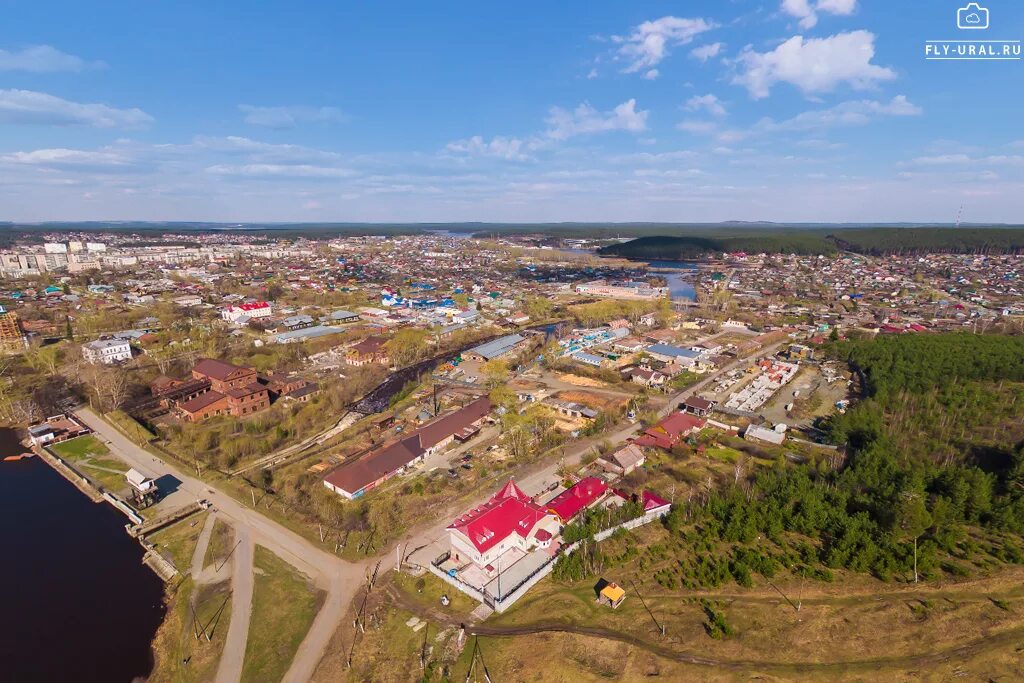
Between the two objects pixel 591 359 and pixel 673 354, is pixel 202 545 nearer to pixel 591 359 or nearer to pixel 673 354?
pixel 591 359

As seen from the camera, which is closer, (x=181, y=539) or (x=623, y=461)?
(x=181, y=539)

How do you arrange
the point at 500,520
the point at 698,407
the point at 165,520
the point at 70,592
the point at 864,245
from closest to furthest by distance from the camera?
the point at 500,520, the point at 70,592, the point at 165,520, the point at 698,407, the point at 864,245

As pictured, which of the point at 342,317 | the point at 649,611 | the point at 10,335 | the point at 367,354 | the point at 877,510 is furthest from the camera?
the point at 342,317

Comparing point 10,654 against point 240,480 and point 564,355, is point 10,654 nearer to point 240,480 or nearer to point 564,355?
point 240,480

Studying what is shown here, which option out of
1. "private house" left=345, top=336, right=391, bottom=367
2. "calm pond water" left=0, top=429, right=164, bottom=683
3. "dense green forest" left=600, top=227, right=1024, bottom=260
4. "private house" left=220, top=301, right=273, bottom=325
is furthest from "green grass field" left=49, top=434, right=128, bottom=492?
"dense green forest" left=600, top=227, right=1024, bottom=260

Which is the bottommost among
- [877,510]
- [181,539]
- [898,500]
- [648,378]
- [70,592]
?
[70,592]

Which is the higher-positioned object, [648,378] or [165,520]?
[648,378]

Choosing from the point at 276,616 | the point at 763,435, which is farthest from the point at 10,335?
the point at 763,435

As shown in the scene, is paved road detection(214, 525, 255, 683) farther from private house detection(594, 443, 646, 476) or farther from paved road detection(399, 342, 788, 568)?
private house detection(594, 443, 646, 476)
